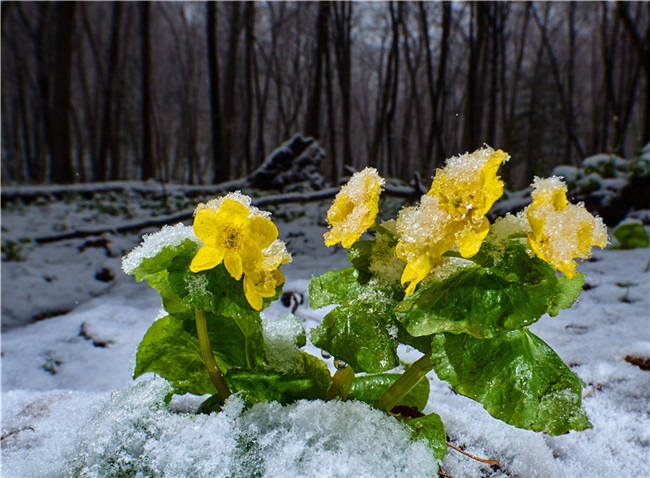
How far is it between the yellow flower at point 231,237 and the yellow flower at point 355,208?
4.5 inches

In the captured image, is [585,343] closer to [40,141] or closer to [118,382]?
[118,382]

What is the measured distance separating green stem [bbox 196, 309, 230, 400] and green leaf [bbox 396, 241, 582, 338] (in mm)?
362

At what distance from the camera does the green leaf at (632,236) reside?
288 cm

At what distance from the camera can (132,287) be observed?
9.00 ft

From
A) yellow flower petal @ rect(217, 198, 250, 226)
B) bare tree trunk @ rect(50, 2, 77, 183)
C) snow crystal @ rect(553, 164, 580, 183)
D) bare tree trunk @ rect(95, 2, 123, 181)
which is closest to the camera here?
yellow flower petal @ rect(217, 198, 250, 226)

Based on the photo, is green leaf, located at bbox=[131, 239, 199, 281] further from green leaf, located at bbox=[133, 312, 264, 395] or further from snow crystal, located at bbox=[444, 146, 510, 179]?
snow crystal, located at bbox=[444, 146, 510, 179]

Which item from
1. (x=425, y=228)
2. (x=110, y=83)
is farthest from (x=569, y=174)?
(x=110, y=83)

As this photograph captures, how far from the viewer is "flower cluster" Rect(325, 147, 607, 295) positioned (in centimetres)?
53

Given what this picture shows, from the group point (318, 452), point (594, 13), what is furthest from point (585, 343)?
point (594, 13)

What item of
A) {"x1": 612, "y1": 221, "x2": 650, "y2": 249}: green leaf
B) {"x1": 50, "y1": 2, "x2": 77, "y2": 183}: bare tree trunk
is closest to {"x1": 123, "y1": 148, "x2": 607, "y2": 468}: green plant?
{"x1": 612, "y1": 221, "x2": 650, "y2": 249}: green leaf

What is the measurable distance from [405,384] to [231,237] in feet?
1.39

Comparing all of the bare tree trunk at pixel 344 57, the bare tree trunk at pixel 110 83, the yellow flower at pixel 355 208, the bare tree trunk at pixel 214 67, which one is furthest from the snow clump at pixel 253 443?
the bare tree trunk at pixel 110 83

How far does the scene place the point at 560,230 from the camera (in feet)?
1.72

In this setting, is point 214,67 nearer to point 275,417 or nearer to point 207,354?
point 207,354
